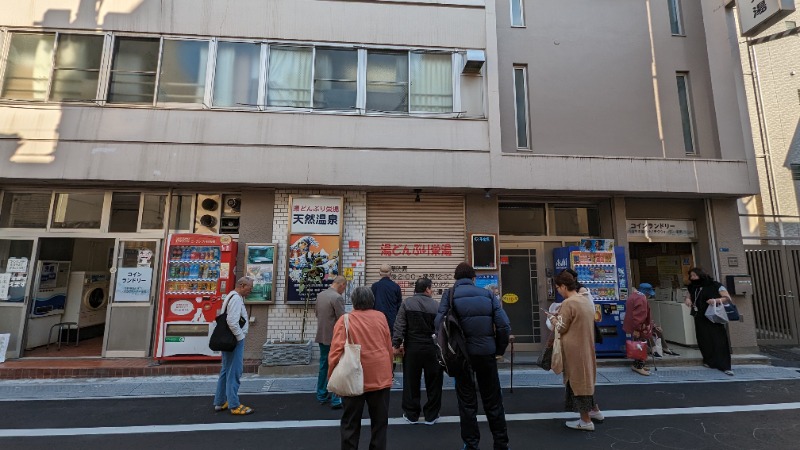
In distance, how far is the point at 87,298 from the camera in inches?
387

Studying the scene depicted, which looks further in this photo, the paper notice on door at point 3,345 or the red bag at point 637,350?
the paper notice on door at point 3,345

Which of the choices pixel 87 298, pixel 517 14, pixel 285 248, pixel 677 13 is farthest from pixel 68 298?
pixel 677 13

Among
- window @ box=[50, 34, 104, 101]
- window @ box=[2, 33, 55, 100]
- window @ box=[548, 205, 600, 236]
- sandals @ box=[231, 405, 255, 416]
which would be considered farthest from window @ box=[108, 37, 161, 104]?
window @ box=[548, 205, 600, 236]

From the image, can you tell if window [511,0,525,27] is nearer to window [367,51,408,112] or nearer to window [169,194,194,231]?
window [367,51,408,112]

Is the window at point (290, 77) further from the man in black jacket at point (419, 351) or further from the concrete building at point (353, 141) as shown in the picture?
the man in black jacket at point (419, 351)

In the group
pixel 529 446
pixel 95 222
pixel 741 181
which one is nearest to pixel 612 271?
pixel 741 181

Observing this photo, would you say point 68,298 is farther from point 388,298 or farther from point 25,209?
point 388,298

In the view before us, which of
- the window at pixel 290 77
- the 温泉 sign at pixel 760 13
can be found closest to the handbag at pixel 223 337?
the window at pixel 290 77

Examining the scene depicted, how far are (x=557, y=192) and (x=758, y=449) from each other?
5.90m

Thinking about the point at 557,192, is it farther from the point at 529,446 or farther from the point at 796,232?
the point at 796,232

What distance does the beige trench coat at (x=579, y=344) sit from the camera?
488 centimetres

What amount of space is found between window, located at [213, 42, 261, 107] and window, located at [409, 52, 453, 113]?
3745 millimetres

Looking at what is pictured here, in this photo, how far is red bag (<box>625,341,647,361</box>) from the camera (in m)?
7.57

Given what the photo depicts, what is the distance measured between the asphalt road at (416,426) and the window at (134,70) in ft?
21.0
